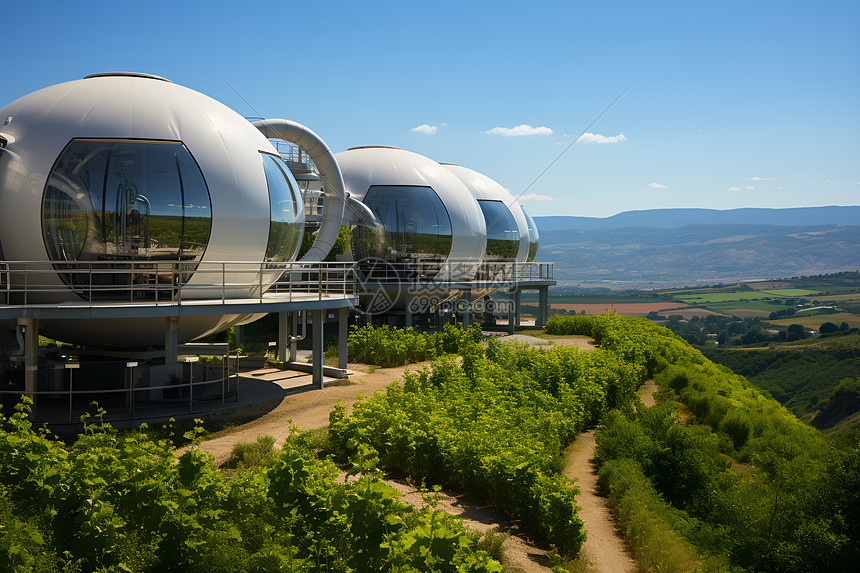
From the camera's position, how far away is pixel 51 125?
1418 centimetres

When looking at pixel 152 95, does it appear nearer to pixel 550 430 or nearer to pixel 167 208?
pixel 167 208

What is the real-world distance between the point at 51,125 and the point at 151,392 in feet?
19.1

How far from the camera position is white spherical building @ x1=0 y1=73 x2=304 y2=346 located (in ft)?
45.3

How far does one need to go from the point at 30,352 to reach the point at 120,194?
136 inches

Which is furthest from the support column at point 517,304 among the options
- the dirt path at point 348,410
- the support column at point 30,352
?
the support column at point 30,352

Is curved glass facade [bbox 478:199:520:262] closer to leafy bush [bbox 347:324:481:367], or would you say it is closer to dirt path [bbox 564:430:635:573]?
leafy bush [bbox 347:324:481:367]

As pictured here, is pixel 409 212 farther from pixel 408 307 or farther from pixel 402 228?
pixel 408 307

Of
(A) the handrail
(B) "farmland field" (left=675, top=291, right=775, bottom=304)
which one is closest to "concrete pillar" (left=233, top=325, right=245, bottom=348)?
(A) the handrail

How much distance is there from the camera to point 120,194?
1374 cm

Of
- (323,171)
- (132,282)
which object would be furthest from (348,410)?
(323,171)

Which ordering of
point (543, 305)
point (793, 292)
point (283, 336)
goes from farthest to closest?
point (793, 292), point (543, 305), point (283, 336)

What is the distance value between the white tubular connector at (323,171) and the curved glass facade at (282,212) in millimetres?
2823

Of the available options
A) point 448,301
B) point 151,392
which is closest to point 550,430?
point 151,392

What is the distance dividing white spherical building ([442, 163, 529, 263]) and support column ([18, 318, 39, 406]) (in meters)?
24.1
